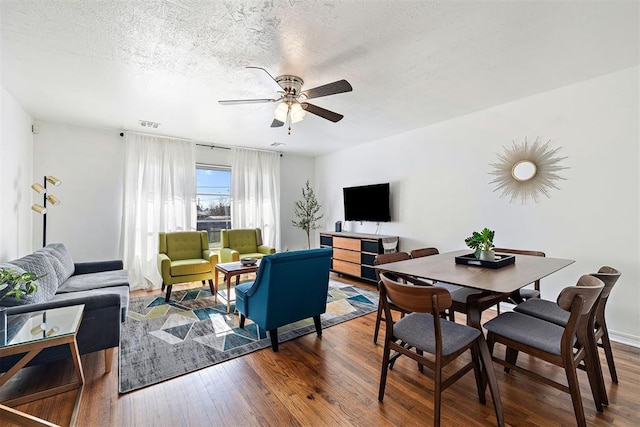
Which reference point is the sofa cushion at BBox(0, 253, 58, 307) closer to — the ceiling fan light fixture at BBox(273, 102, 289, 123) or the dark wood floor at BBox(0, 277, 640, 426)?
the dark wood floor at BBox(0, 277, 640, 426)

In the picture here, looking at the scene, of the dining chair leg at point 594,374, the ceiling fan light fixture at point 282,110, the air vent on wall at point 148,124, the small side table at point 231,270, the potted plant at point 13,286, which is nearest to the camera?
the dining chair leg at point 594,374

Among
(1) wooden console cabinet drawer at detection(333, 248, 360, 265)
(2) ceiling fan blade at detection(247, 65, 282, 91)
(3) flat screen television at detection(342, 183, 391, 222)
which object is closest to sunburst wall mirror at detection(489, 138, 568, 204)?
(3) flat screen television at detection(342, 183, 391, 222)

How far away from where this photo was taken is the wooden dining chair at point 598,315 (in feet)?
5.73

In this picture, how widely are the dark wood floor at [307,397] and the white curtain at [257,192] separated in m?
3.56

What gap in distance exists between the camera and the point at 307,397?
6.27ft

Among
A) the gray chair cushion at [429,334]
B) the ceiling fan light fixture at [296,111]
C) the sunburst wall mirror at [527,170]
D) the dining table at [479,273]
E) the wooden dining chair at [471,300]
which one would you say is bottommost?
the gray chair cushion at [429,334]

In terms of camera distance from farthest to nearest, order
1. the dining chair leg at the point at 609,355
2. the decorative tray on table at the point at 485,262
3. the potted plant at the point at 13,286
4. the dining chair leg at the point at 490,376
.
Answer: the decorative tray on table at the point at 485,262
the dining chair leg at the point at 609,355
the potted plant at the point at 13,286
the dining chair leg at the point at 490,376

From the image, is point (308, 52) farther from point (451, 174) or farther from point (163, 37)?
point (451, 174)

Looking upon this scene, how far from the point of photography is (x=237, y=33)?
6.66ft

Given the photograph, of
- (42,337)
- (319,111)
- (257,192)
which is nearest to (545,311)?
(319,111)

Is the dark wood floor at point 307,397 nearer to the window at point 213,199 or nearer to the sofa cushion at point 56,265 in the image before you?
the sofa cushion at point 56,265

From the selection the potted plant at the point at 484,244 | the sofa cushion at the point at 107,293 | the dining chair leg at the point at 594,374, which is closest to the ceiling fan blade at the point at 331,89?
the potted plant at the point at 484,244

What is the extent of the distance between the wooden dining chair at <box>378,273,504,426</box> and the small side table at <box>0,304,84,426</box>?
2.03m

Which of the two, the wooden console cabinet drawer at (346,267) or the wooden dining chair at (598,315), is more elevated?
the wooden dining chair at (598,315)
